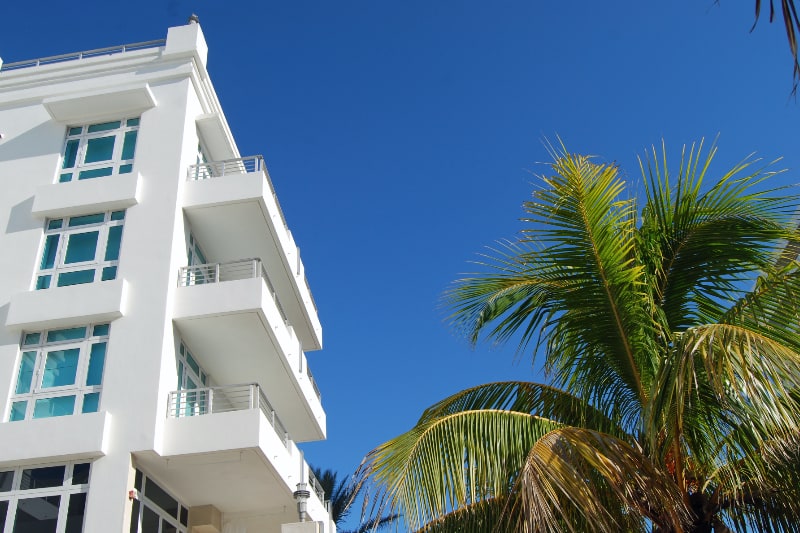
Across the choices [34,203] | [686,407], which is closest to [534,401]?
[686,407]

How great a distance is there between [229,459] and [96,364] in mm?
3154

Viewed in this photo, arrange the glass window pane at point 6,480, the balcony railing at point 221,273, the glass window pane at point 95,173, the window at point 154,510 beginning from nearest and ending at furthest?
the glass window pane at point 6,480 < the window at point 154,510 < the balcony railing at point 221,273 < the glass window pane at point 95,173

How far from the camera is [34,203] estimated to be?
61.4 feet

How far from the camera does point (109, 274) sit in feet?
58.4

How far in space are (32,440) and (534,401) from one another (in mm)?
9344

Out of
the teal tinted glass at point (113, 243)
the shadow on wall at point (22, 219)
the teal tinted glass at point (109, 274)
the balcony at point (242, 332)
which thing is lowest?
the balcony at point (242, 332)

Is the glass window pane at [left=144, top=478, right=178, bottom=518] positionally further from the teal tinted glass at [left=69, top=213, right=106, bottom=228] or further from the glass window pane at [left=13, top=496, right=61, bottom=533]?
the teal tinted glass at [left=69, top=213, right=106, bottom=228]

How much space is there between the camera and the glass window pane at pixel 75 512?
14664 mm

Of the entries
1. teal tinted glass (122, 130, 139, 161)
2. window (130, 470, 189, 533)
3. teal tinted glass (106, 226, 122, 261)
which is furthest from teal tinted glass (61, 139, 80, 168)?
window (130, 470, 189, 533)

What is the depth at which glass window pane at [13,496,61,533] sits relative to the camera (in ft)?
48.3

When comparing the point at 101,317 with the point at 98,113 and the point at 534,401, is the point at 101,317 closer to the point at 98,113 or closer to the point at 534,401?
the point at 98,113

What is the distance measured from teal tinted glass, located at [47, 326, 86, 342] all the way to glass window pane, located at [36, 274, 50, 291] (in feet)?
3.98

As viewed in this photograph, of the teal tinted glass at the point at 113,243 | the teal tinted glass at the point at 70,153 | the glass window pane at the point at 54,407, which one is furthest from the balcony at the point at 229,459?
the teal tinted glass at the point at 70,153

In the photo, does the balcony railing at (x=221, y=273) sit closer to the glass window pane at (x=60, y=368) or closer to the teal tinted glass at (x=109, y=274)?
the teal tinted glass at (x=109, y=274)
